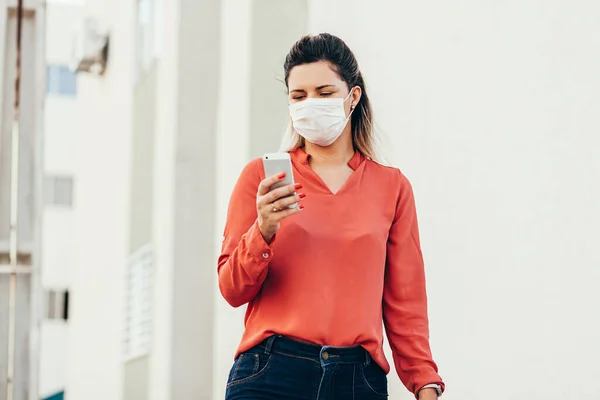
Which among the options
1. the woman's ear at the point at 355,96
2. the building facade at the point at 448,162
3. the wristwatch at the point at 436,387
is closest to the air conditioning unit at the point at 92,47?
the building facade at the point at 448,162

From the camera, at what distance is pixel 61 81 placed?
108 ft

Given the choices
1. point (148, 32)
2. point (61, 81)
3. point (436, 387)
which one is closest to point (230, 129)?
point (148, 32)

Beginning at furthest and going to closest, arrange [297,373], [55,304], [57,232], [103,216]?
1. [57,232]
2. [55,304]
3. [103,216]
4. [297,373]

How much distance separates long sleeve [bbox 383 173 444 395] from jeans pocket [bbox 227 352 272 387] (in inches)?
17.7

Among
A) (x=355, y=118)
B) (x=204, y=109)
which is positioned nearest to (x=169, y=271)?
(x=204, y=109)

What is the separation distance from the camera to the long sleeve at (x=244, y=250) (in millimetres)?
3107

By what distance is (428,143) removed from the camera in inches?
233

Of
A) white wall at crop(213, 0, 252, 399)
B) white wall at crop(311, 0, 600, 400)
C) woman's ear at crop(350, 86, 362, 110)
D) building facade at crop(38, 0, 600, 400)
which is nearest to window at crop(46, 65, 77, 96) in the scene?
building facade at crop(38, 0, 600, 400)

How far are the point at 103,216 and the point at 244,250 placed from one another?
12.9 meters

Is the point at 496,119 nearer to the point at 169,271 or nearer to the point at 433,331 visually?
the point at 433,331

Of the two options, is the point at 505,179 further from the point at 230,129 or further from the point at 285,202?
the point at 230,129

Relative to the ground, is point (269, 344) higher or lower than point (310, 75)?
lower

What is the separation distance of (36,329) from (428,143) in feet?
12.2

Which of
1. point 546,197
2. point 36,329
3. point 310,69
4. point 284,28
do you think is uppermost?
point 284,28
